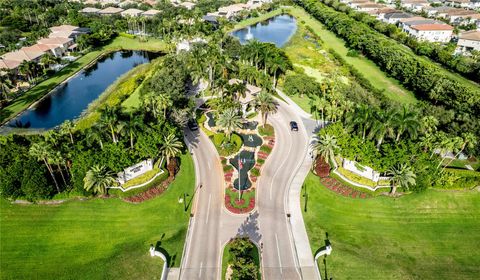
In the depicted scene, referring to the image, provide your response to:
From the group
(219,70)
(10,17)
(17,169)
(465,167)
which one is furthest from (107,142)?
(10,17)

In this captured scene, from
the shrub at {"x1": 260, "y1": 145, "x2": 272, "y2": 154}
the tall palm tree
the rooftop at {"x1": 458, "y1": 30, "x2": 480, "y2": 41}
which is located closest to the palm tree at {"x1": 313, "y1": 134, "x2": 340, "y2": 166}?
the tall palm tree

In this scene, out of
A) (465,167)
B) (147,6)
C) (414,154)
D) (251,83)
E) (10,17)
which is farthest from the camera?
(147,6)

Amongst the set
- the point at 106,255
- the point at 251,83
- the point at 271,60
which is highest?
the point at 271,60

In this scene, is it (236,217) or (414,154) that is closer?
(236,217)

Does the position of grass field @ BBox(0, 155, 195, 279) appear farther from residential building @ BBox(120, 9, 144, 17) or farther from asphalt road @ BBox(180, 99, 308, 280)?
residential building @ BBox(120, 9, 144, 17)

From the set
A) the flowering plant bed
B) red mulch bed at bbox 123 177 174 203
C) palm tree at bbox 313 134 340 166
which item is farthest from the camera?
palm tree at bbox 313 134 340 166

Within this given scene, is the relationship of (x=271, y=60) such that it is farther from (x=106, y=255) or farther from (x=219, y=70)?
(x=106, y=255)
